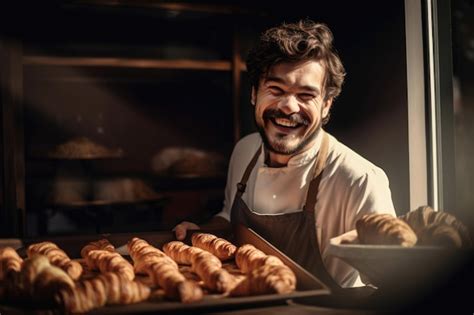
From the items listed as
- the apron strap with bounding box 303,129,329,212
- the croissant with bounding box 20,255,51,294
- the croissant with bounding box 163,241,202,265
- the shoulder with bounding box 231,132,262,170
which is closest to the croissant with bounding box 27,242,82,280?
the croissant with bounding box 20,255,51,294

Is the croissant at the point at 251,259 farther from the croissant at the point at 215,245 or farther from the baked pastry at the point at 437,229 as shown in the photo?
the baked pastry at the point at 437,229

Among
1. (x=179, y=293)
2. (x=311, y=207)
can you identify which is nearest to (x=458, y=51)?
(x=311, y=207)

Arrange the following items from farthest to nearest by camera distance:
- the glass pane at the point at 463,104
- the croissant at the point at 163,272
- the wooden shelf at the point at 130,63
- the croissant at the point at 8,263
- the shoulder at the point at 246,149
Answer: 1. the wooden shelf at the point at 130,63
2. the shoulder at the point at 246,149
3. the glass pane at the point at 463,104
4. the croissant at the point at 8,263
5. the croissant at the point at 163,272

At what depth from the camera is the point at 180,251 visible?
1.95 meters

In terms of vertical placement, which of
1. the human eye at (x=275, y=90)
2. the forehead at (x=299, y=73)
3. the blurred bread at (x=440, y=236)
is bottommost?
the blurred bread at (x=440, y=236)

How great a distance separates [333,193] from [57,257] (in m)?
1.09

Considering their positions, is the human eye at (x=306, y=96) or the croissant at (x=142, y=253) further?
the human eye at (x=306, y=96)

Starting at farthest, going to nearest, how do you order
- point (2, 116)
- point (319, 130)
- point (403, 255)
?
point (2, 116) → point (319, 130) → point (403, 255)

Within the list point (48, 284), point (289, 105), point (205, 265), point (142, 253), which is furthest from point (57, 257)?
point (289, 105)

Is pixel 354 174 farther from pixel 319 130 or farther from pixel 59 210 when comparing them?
pixel 59 210

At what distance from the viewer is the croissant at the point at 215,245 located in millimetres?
1932

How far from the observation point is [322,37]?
2.21 metres

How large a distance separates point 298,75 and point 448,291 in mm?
1036

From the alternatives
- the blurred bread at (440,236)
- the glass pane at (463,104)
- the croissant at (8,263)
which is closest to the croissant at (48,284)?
the croissant at (8,263)
